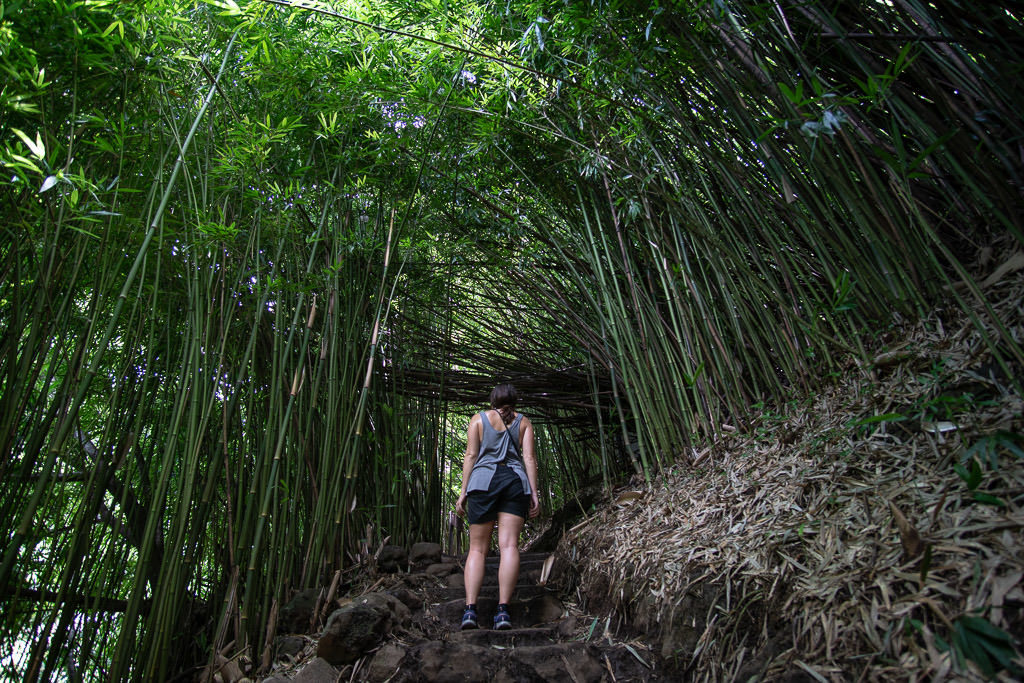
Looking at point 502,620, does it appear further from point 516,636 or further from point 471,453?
point 471,453

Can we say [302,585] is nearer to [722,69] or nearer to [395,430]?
[395,430]

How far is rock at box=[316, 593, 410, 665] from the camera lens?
1541 mm

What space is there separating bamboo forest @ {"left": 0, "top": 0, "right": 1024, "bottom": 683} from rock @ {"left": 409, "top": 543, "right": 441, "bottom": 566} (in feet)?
0.06

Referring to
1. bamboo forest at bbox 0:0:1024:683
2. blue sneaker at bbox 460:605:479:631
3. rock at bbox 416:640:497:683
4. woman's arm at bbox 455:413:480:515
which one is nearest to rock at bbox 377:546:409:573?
bamboo forest at bbox 0:0:1024:683

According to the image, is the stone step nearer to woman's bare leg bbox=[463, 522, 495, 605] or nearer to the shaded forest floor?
woman's bare leg bbox=[463, 522, 495, 605]

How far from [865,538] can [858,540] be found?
1cm

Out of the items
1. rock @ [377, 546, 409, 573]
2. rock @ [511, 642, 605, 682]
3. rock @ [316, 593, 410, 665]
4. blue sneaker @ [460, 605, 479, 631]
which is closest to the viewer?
rock @ [511, 642, 605, 682]

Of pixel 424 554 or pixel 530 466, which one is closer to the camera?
pixel 530 466

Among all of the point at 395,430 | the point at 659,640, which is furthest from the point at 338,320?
the point at 659,640

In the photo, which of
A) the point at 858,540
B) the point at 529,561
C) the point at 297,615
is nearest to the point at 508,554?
the point at 297,615

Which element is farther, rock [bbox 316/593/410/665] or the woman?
the woman

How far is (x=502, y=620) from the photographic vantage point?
1898 mm

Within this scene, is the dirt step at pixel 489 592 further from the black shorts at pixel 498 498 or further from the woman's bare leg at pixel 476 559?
the black shorts at pixel 498 498

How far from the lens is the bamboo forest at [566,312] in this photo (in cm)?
112
